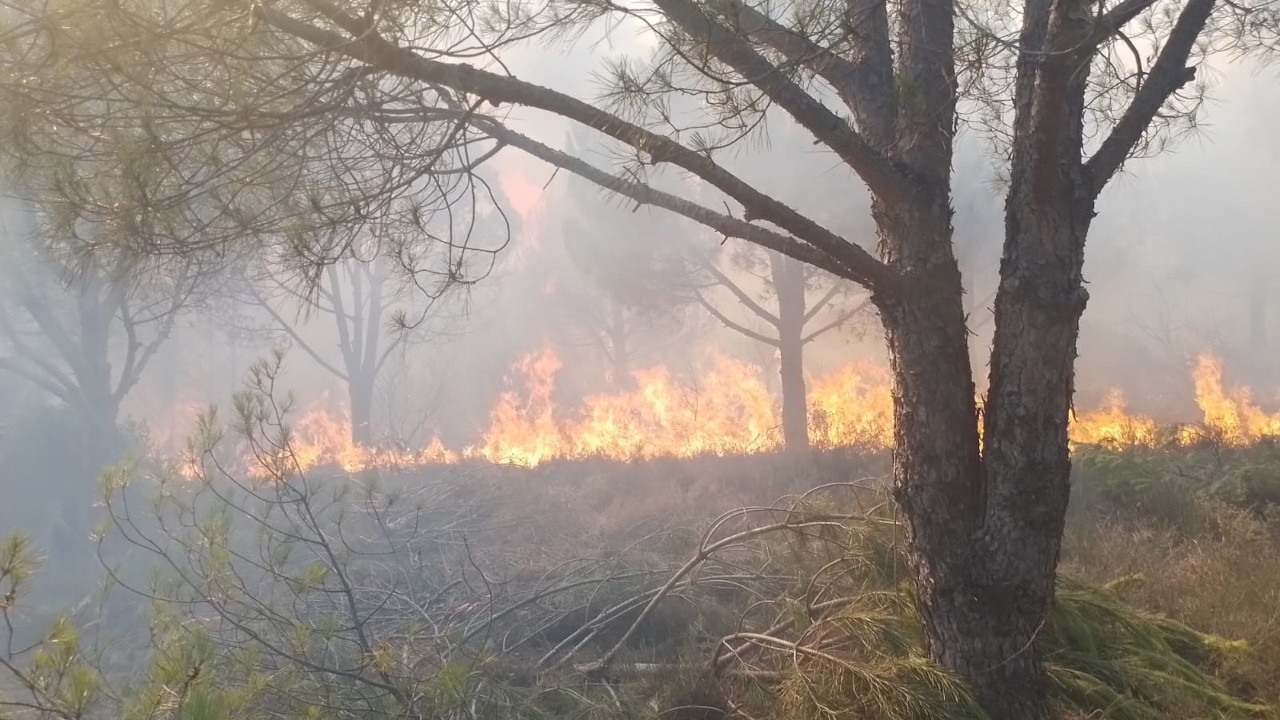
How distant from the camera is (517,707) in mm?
3572

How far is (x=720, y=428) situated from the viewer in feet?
53.1

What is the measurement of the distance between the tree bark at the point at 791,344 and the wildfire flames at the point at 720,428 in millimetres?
418

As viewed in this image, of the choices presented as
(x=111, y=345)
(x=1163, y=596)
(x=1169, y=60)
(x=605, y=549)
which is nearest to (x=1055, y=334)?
(x=1169, y=60)

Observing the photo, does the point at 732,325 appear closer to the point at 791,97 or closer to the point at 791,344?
the point at 791,344

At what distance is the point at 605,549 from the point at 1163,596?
15.2 feet

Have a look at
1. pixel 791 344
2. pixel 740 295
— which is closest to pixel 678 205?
pixel 791 344

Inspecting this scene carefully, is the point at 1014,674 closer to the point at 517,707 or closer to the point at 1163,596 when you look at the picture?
the point at 1163,596

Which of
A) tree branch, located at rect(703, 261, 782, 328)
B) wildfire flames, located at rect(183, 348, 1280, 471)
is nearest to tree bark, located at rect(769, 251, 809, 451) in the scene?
tree branch, located at rect(703, 261, 782, 328)

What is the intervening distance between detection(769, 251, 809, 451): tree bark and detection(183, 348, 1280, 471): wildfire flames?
1.37 feet

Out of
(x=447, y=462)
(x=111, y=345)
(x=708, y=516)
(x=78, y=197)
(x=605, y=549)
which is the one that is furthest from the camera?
(x=111, y=345)

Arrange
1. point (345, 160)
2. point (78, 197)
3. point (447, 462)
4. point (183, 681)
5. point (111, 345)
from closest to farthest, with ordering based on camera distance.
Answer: point (183, 681), point (78, 197), point (345, 160), point (447, 462), point (111, 345)

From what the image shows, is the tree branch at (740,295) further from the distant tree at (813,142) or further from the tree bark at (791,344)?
the distant tree at (813,142)

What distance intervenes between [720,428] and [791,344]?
3970mm

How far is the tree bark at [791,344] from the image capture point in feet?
40.9
